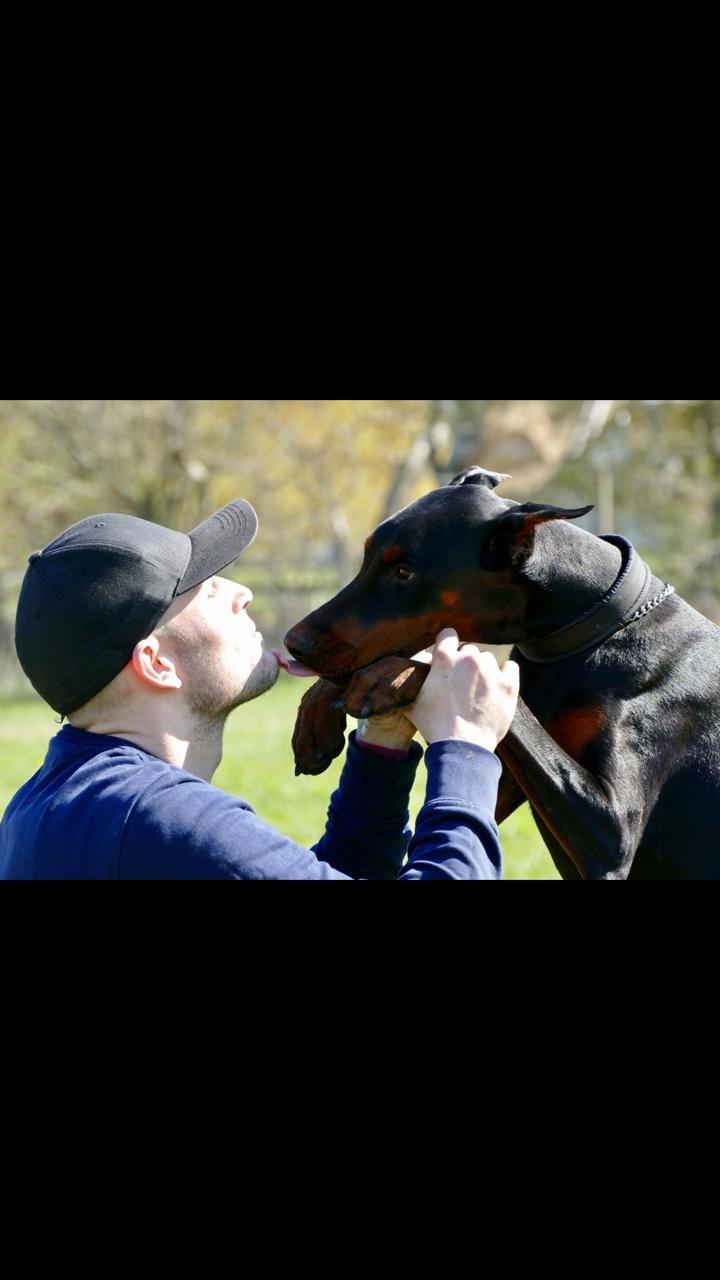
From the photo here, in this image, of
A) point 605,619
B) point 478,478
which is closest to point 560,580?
point 605,619

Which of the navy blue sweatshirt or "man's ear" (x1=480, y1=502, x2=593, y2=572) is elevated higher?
"man's ear" (x1=480, y1=502, x2=593, y2=572)

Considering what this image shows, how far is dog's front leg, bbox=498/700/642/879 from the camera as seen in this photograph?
2.50m

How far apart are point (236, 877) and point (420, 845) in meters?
0.32

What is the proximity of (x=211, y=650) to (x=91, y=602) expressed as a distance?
25cm

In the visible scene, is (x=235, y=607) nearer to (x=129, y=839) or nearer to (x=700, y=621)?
(x=129, y=839)

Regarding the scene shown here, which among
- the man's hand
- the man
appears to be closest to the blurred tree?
the man

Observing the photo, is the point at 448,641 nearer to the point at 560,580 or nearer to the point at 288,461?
the point at 560,580

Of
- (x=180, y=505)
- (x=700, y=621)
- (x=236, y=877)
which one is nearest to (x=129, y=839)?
(x=236, y=877)

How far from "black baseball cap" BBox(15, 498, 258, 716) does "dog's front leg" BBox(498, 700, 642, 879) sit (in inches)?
27.1

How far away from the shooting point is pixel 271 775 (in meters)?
9.53

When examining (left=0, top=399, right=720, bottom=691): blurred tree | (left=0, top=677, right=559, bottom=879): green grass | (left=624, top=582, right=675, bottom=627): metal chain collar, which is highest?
(left=0, top=399, right=720, bottom=691): blurred tree

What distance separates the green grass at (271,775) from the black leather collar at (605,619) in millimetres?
3608

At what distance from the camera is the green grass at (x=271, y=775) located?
23.9 feet

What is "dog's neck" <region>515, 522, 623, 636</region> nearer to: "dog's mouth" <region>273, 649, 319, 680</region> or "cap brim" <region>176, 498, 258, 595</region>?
"dog's mouth" <region>273, 649, 319, 680</region>
